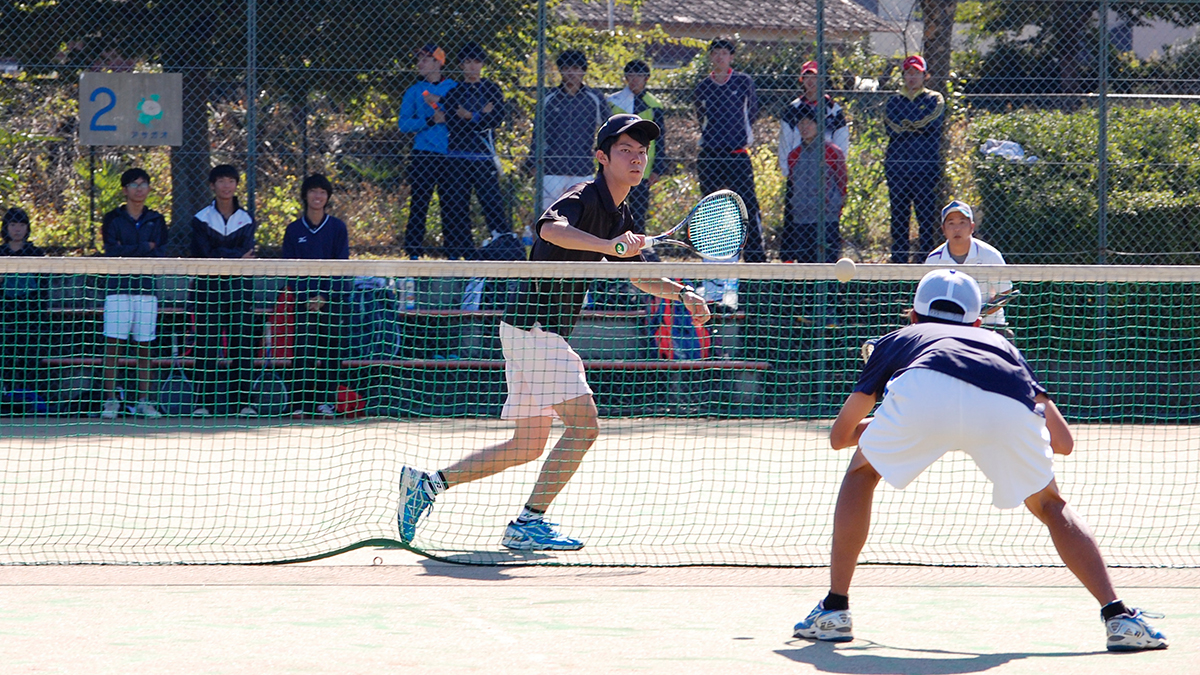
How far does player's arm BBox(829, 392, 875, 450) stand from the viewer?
4844 millimetres

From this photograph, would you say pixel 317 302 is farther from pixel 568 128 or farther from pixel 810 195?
pixel 810 195

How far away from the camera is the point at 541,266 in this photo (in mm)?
6285

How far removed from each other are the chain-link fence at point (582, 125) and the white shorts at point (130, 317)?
1.02 metres

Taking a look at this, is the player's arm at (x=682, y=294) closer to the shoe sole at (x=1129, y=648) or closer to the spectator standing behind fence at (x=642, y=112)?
the shoe sole at (x=1129, y=648)

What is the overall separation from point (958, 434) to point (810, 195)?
7412 mm

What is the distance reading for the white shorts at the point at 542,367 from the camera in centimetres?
639

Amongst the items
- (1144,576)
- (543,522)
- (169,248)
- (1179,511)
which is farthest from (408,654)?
(169,248)

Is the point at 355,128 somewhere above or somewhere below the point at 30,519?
above

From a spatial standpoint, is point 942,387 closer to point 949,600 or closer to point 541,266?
point 949,600

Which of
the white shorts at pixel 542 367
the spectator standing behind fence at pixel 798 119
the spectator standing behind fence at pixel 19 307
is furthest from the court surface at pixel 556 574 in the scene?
the spectator standing behind fence at pixel 798 119

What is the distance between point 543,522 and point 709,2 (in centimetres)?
1675

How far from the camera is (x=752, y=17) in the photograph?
662 inches

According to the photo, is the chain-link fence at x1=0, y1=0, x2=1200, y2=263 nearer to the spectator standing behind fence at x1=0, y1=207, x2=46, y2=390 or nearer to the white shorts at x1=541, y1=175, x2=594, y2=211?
the white shorts at x1=541, y1=175, x2=594, y2=211

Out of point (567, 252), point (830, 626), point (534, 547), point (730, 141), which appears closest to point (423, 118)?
point (730, 141)
